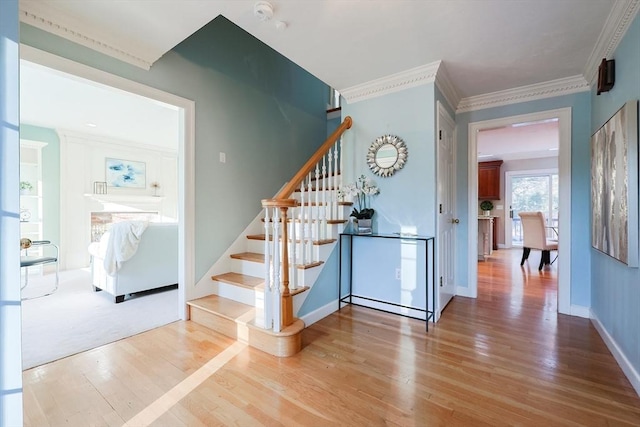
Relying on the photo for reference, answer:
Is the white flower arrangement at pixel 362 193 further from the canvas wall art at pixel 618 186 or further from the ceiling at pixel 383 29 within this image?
the canvas wall art at pixel 618 186

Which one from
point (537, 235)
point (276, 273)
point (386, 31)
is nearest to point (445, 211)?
point (386, 31)

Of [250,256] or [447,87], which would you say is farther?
[250,256]

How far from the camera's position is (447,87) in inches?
114

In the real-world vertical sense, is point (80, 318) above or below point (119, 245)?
below

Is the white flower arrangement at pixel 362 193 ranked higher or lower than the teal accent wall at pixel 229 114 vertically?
lower

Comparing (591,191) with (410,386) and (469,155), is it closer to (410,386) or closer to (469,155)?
(469,155)

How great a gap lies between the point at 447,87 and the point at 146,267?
12.7ft

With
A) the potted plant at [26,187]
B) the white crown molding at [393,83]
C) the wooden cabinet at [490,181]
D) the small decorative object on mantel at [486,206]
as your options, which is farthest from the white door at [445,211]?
the potted plant at [26,187]

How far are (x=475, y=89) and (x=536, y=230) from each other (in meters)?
3.14

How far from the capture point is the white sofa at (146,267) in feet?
10.2

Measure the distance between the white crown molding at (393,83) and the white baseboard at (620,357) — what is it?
2442mm

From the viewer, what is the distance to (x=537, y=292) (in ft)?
11.5

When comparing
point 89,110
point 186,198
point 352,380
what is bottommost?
point 352,380

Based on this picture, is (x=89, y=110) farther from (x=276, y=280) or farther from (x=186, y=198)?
(x=276, y=280)
